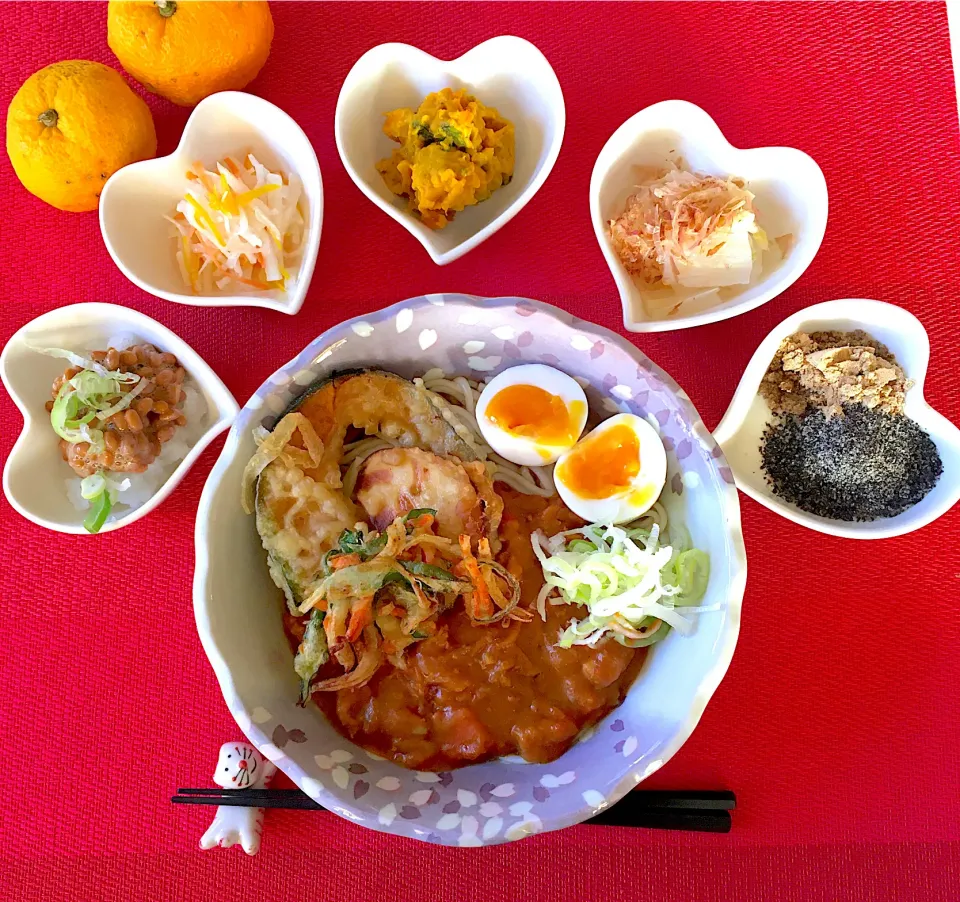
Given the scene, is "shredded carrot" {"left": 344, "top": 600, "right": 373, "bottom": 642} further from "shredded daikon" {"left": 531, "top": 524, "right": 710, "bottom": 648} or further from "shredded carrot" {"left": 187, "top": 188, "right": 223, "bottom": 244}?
"shredded carrot" {"left": 187, "top": 188, "right": 223, "bottom": 244}

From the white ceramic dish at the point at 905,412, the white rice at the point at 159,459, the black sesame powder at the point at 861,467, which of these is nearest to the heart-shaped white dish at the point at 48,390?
the white rice at the point at 159,459

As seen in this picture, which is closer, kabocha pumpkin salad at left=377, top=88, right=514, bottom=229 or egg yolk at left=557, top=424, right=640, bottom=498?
egg yolk at left=557, top=424, right=640, bottom=498

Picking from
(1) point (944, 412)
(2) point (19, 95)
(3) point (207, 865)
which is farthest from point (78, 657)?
(1) point (944, 412)

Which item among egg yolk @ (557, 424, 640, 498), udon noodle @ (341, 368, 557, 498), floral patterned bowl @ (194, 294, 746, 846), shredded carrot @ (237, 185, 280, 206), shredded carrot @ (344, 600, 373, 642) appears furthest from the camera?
shredded carrot @ (237, 185, 280, 206)

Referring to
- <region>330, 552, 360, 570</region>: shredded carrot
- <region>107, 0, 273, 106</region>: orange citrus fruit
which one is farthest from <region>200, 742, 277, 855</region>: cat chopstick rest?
<region>107, 0, 273, 106</region>: orange citrus fruit

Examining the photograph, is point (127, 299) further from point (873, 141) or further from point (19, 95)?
point (873, 141)

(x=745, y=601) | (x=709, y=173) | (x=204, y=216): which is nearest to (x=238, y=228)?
(x=204, y=216)

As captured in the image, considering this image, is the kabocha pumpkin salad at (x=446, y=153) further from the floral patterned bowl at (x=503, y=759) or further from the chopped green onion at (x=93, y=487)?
the chopped green onion at (x=93, y=487)
